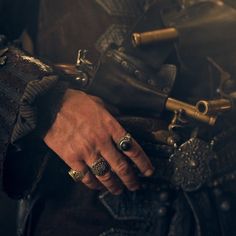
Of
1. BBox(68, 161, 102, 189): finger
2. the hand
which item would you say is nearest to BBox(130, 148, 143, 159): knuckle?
the hand

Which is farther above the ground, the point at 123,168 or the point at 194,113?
the point at 194,113

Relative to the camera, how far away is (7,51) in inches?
83.0

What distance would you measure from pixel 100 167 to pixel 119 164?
9cm

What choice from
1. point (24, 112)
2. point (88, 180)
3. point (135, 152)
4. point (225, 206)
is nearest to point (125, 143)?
point (135, 152)

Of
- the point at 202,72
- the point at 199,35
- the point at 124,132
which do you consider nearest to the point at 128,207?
the point at 124,132

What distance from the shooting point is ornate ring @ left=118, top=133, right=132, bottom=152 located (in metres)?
1.79

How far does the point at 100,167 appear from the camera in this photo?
71.8 inches

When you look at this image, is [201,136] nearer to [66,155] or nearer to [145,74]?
[145,74]

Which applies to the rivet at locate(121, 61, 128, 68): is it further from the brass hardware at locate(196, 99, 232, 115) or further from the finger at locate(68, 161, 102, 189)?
the finger at locate(68, 161, 102, 189)

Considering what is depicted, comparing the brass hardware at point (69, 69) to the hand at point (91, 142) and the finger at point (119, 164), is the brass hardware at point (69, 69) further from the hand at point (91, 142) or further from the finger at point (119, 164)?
the finger at point (119, 164)

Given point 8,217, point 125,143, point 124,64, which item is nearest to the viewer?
point 125,143

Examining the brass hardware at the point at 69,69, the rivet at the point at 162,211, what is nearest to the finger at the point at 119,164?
the rivet at the point at 162,211

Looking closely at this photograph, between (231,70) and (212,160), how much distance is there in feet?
1.82

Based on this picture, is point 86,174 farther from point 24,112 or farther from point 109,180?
point 24,112
